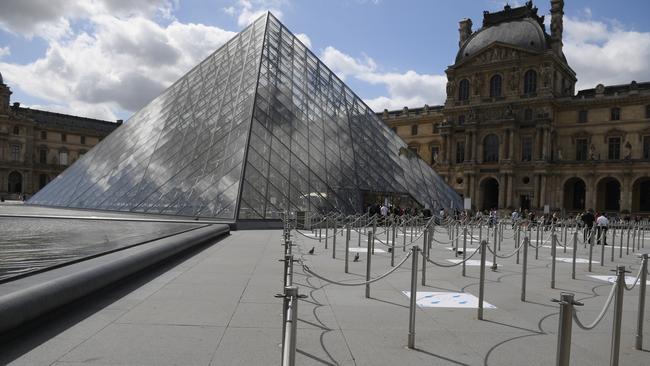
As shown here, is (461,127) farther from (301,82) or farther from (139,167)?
(139,167)

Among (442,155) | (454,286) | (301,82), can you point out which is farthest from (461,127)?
(454,286)

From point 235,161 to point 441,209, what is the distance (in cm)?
1443

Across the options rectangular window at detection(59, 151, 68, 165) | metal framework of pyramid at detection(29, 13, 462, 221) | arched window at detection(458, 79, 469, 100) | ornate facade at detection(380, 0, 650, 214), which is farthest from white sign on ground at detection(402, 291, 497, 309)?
rectangular window at detection(59, 151, 68, 165)

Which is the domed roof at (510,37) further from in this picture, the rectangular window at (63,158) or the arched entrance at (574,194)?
the rectangular window at (63,158)

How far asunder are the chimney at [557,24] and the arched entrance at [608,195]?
15476 mm

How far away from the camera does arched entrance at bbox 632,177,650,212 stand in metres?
51.9

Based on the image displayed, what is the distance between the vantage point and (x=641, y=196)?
174 feet

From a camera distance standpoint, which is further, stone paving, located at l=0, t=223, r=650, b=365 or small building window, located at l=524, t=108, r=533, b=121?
small building window, located at l=524, t=108, r=533, b=121

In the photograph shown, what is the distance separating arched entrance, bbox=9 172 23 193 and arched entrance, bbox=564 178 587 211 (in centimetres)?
7571

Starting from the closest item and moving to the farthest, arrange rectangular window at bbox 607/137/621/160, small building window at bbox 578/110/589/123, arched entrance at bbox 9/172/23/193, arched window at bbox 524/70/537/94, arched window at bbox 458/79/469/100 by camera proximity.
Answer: rectangular window at bbox 607/137/621/160 < small building window at bbox 578/110/589/123 < arched window at bbox 524/70/537/94 < arched window at bbox 458/79/469/100 < arched entrance at bbox 9/172/23/193

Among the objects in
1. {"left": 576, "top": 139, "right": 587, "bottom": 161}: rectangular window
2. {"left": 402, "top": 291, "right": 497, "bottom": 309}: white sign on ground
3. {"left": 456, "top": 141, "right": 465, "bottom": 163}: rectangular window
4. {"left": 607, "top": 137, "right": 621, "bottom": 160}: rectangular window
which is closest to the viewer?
{"left": 402, "top": 291, "right": 497, "bottom": 309}: white sign on ground

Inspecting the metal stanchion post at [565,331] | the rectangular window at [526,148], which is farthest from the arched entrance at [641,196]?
the metal stanchion post at [565,331]

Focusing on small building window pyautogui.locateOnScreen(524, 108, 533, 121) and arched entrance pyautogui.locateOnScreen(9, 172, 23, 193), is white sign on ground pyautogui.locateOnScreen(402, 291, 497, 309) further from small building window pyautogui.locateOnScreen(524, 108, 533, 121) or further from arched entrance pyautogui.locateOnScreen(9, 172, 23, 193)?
arched entrance pyautogui.locateOnScreen(9, 172, 23, 193)

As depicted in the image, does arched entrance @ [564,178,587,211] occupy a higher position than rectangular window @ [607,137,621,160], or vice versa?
rectangular window @ [607,137,621,160]
